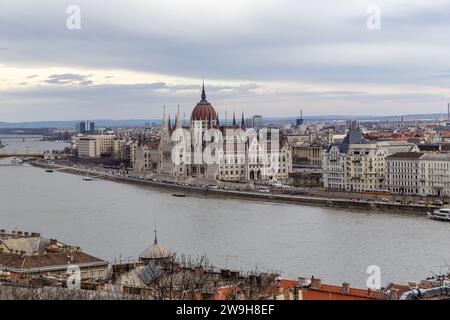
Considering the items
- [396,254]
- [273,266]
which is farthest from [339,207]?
[273,266]

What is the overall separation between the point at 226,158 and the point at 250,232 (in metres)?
22.3

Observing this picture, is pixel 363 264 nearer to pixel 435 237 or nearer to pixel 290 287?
pixel 435 237

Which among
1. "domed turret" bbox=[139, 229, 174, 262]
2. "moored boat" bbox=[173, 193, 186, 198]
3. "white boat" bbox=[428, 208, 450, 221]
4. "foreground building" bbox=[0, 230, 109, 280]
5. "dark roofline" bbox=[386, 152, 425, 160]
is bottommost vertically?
"moored boat" bbox=[173, 193, 186, 198]

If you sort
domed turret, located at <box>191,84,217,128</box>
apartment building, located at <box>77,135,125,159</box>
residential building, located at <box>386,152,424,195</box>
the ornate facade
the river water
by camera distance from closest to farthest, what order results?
1. the river water
2. residential building, located at <box>386,152,424,195</box>
3. the ornate facade
4. domed turret, located at <box>191,84,217,128</box>
5. apartment building, located at <box>77,135,125,159</box>

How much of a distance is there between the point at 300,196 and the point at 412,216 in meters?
7.31

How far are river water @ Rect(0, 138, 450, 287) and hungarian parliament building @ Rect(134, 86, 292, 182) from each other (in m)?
8.60

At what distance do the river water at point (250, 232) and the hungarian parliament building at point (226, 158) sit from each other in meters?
8.60

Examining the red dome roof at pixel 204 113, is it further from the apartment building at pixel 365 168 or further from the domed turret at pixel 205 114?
the apartment building at pixel 365 168

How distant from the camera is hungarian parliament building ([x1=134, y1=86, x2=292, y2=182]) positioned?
44.1 meters

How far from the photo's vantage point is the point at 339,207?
1209 inches

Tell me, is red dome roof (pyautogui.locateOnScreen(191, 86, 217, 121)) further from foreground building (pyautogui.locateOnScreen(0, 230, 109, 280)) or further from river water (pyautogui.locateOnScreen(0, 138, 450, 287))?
foreground building (pyautogui.locateOnScreen(0, 230, 109, 280))

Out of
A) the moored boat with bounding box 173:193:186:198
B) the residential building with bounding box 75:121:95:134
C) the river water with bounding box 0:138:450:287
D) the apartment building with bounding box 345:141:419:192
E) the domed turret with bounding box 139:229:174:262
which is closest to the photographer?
the domed turret with bounding box 139:229:174:262

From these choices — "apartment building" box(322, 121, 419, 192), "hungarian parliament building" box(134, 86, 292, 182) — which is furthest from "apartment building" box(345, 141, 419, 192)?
"hungarian parliament building" box(134, 86, 292, 182)

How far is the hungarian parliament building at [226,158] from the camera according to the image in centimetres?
4412
